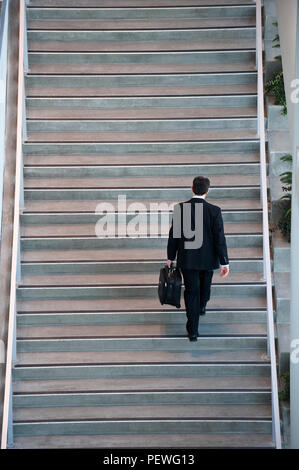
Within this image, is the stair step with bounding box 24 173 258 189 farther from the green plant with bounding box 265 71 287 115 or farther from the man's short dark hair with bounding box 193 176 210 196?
A: the man's short dark hair with bounding box 193 176 210 196

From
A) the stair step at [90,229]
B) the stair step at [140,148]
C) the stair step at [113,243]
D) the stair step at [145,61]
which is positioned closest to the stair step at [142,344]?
the stair step at [113,243]

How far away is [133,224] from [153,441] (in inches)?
84.3

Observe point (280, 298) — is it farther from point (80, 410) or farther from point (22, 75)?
point (22, 75)

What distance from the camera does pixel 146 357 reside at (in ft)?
22.0

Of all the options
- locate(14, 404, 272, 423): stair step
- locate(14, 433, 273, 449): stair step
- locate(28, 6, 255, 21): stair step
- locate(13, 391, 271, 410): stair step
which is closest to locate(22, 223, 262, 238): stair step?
locate(13, 391, 271, 410): stair step

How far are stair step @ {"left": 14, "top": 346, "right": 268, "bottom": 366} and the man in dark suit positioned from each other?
17.6 inches

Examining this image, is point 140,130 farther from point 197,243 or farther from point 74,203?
point 197,243

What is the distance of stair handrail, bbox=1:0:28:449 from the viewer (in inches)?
248

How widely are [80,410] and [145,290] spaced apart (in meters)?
1.27

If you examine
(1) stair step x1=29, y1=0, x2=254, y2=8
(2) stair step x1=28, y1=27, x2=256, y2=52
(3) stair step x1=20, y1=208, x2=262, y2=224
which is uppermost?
(1) stair step x1=29, y1=0, x2=254, y2=8

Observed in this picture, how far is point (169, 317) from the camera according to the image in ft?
22.5

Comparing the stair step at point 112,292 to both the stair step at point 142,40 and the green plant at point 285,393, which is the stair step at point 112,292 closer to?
the green plant at point 285,393
